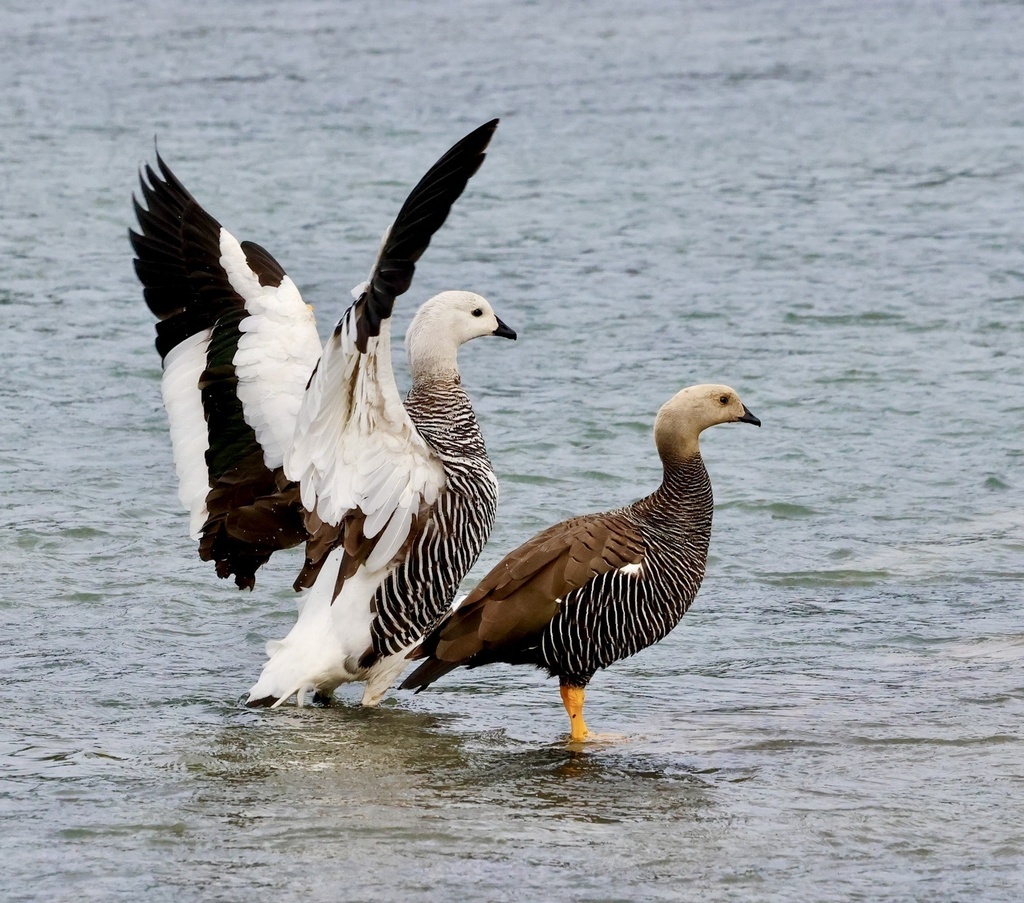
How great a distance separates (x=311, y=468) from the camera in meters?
7.11

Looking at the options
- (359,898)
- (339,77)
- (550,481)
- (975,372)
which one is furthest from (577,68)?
(359,898)

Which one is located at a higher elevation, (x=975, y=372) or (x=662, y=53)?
(x=662, y=53)

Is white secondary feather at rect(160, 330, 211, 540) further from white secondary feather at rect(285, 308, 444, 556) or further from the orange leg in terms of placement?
the orange leg

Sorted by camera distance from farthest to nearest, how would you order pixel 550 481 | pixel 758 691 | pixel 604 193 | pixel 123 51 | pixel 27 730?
pixel 123 51 < pixel 604 193 < pixel 550 481 < pixel 758 691 < pixel 27 730

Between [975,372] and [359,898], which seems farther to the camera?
[975,372]

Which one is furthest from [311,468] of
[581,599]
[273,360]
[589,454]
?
[589,454]

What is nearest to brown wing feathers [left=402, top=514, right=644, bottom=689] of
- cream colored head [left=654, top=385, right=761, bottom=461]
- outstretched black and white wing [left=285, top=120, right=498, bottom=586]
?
cream colored head [left=654, top=385, right=761, bottom=461]

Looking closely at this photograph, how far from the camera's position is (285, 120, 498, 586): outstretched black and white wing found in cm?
607

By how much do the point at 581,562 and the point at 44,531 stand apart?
3.86m

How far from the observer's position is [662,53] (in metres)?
24.3

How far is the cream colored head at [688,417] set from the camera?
7.37 metres

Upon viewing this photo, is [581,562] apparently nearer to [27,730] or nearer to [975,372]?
[27,730]

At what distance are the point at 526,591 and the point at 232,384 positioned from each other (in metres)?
1.68

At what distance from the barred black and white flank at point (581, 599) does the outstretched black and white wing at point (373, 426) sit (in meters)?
0.50
